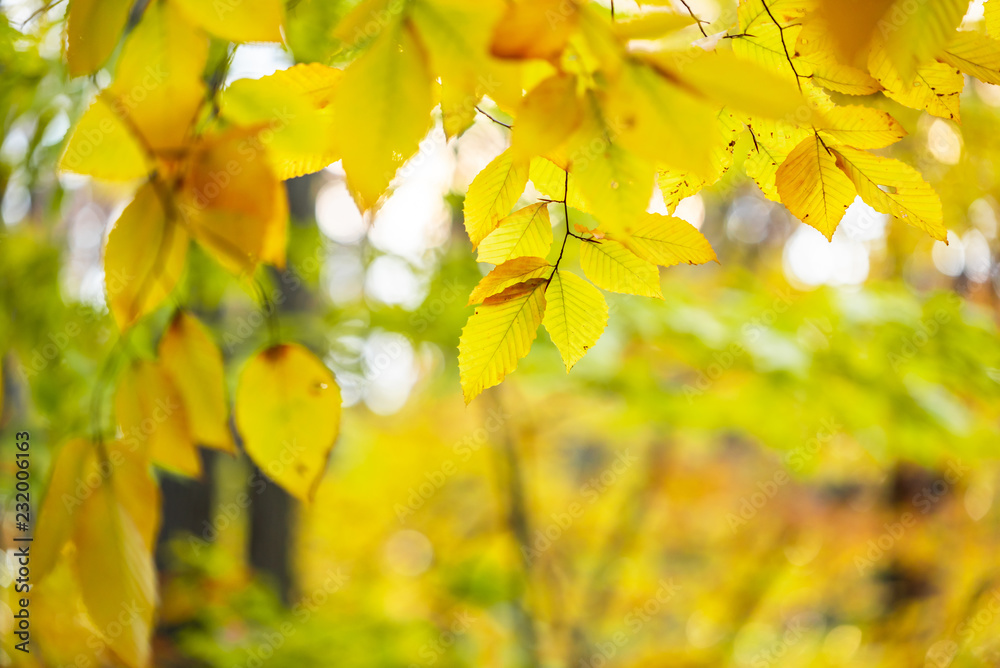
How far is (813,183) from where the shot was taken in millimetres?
473

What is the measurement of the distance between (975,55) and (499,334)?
0.42 meters

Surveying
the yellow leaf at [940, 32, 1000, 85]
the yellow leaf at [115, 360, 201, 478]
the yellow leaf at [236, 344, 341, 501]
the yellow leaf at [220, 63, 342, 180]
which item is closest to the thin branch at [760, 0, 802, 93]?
the yellow leaf at [940, 32, 1000, 85]

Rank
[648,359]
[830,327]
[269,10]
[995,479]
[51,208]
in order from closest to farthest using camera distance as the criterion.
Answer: [269,10]
[51,208]
[830,327]
[648,359]
[995,479]

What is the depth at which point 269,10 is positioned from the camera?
37 centimetres

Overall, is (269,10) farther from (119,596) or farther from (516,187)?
(119,596)

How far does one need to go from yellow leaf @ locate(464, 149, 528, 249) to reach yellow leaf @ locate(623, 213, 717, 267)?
0.10 metres

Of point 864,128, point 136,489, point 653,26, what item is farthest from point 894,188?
point 136,489

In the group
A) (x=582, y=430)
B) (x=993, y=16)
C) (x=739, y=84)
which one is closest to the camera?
(x=739, y=84)

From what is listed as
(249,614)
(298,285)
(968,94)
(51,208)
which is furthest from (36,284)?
(968,94)

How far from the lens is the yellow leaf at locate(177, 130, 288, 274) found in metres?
0.38

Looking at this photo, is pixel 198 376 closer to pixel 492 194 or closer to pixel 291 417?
pixel 291 417

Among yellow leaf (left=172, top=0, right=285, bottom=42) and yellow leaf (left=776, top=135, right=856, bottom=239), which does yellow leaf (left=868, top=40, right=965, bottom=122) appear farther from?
yellow leaf (left=172, top=0, right=285, bottom=42)

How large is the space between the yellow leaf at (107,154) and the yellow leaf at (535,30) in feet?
0.92

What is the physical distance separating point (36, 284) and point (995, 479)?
3.90 m
